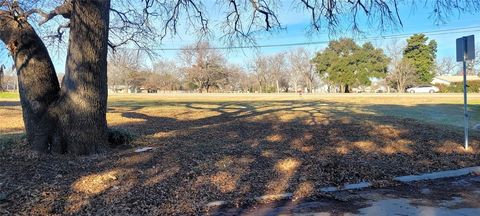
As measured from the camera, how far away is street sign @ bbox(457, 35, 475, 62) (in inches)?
375

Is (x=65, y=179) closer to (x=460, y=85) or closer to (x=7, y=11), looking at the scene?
(x=7, y=11)

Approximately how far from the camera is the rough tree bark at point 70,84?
757 cm

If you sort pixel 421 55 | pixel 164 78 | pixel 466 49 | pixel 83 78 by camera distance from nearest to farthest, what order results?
pixel 83 78
pixel 466 49
pixel 421 55
pixel 164 78

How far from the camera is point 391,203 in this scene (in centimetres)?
551

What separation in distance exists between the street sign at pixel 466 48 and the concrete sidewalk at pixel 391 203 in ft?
14.1

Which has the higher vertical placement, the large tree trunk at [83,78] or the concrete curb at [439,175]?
the large tree trunk at [83,78]

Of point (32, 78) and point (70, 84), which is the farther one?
point (32, 78)

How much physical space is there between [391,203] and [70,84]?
589 cm

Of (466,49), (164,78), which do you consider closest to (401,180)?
(466,49)

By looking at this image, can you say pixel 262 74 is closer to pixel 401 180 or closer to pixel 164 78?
pixel 164 78

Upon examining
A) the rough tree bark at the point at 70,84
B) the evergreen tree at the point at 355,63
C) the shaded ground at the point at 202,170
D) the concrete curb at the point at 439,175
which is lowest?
the concrete curb at the point at 439,175

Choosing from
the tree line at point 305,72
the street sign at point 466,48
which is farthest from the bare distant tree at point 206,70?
the street sign at point 466,48

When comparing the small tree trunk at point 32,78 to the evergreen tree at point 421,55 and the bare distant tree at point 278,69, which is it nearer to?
the evergreen tree at point 421,55

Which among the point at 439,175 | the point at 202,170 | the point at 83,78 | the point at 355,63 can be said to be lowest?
the point at 439,175
